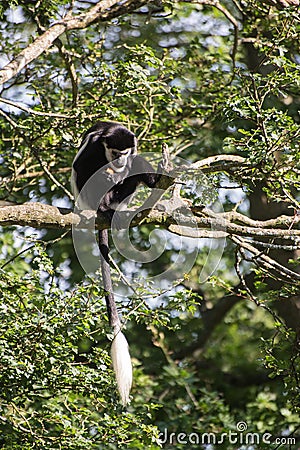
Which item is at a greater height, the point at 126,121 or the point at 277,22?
the point at 277,22

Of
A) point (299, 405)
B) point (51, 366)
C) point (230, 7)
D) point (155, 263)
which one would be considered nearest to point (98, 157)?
point (51, 366)

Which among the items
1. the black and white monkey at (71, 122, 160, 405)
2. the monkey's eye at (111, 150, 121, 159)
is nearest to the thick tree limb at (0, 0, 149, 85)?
the black and white monkey at (71, 122, 160, 405)

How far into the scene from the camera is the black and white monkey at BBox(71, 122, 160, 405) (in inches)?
113

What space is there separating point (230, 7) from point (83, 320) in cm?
338

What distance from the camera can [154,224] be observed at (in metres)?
2.65

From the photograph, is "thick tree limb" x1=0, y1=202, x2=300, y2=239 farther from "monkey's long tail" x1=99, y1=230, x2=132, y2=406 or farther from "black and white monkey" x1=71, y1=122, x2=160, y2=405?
"monkey's long tail" x1=99, y1=230, x2=132, y2=406

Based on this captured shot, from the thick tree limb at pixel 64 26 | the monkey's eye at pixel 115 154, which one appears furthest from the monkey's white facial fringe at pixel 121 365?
the thick tree limb at pixel 64 26

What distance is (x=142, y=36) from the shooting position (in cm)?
523

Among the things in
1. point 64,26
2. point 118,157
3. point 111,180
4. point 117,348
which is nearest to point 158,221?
point 117,348

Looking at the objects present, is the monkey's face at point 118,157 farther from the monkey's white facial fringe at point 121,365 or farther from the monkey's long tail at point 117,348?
the monkey's white facial fringe at point 121,365

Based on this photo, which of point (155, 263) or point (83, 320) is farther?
point (155, 263)

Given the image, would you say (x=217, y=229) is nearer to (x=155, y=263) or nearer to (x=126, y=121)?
(x=126, y=121)

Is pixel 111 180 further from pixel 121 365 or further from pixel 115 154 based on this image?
pixel 121 365

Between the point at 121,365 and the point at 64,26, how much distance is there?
5.66 ft
